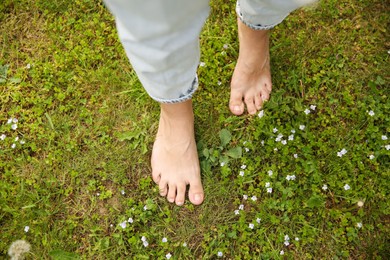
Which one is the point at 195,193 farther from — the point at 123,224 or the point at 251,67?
the point at 251,67

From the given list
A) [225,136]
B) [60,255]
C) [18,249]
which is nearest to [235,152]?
[225,136]

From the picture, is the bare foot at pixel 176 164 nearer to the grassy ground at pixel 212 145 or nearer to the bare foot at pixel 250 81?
the grassy ground at pixel 212 145

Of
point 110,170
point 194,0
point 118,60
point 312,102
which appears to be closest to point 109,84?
point 118,60

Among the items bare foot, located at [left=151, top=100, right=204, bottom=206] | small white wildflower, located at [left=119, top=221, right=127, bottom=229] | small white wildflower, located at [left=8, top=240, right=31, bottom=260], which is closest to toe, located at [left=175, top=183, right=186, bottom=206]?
bare foot, located at [left=151, top=100, right=204, bottom=206]

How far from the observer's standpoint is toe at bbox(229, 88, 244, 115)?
2.55 metres

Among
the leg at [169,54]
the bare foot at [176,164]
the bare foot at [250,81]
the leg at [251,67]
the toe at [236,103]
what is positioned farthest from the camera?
the toe at [236,103]

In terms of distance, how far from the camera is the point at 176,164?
7.77 feet

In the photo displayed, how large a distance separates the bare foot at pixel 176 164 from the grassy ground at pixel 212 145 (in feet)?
0.24

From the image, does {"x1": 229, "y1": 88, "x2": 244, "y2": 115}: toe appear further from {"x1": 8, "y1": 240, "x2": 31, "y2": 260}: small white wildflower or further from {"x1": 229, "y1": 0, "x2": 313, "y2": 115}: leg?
{"x1": 8, "y1": 240, "x2": 31, "y2": 260}: small white wildflower

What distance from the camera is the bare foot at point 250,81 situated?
2.43 m

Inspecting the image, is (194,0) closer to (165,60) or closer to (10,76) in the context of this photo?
(165,60)

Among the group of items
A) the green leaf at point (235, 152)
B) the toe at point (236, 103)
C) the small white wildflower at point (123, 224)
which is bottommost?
the small white wildflower at point (123, 224)

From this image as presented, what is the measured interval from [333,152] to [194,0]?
1.63 meters

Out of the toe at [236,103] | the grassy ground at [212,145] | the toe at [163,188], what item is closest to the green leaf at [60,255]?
the grassy ground at [212,145]
